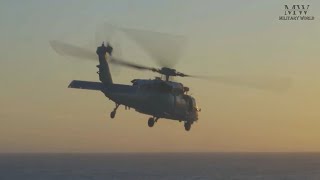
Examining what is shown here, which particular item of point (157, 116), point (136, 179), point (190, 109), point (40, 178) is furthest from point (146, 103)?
point (40, 178)

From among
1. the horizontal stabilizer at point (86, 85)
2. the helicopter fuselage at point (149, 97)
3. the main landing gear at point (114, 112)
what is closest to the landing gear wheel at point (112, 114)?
the main landing gear at point (114, 112)

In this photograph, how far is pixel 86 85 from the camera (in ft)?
154

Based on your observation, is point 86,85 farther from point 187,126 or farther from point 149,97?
point 187,126

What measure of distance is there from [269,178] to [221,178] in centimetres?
1492

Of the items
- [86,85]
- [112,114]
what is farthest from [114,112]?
[86,85]

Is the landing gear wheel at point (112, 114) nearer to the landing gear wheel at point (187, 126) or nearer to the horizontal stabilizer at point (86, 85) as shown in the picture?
the horizontal stabilizer at point (86, 85)

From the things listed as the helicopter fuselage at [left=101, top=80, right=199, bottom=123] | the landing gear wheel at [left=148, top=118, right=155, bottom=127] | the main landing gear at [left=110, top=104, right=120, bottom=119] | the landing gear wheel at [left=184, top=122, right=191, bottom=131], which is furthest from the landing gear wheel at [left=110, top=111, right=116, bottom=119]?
the landing gear wheel at [left=184, top=122, right=191, bottom=131]

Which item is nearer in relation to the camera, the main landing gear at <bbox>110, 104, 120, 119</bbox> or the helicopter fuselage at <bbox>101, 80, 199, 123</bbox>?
the helicopter fuselage at <bbox>101, 80, 199, 123</bbox>

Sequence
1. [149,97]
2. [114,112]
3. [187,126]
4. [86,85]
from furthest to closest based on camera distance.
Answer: [187,126], [86,85], [114,112], [149,97]

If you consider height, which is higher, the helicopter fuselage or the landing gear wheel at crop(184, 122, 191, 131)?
the helicopter fuselage

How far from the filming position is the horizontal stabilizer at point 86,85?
46.5 metres

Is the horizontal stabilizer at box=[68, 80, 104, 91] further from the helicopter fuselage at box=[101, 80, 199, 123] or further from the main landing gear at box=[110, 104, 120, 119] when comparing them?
the main landing gear at box=[110, 104, 120, 119]

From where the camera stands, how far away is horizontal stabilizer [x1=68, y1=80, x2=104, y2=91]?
46.5m

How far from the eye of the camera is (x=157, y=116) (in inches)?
1807
